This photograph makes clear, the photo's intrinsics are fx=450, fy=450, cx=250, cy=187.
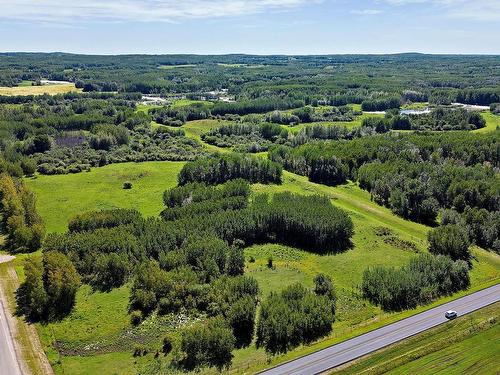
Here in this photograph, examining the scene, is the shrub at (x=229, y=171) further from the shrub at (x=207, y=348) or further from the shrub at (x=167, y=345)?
the shrub at (x=207, y=348)

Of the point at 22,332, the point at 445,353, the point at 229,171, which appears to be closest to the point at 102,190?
the point at 229,171

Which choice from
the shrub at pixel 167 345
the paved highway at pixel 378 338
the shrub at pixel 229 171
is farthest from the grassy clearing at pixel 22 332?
the shrub at pixel 229 171

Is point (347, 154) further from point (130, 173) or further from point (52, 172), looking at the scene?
point (52, 172)

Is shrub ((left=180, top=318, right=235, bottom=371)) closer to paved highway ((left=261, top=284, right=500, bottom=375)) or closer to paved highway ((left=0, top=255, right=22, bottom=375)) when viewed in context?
paved highway ((left=261, top=284, right=500, bottom=375))

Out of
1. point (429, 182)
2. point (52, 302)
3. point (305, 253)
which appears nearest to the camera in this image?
point (52, 302)

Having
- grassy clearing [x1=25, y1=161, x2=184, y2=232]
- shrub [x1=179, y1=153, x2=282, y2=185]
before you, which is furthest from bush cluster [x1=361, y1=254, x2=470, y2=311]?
grassy clearing [x1=25, y1=161, x2=184, y2=232]

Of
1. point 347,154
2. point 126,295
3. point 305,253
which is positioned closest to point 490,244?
point 305,253

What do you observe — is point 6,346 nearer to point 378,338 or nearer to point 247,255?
point 247,255
